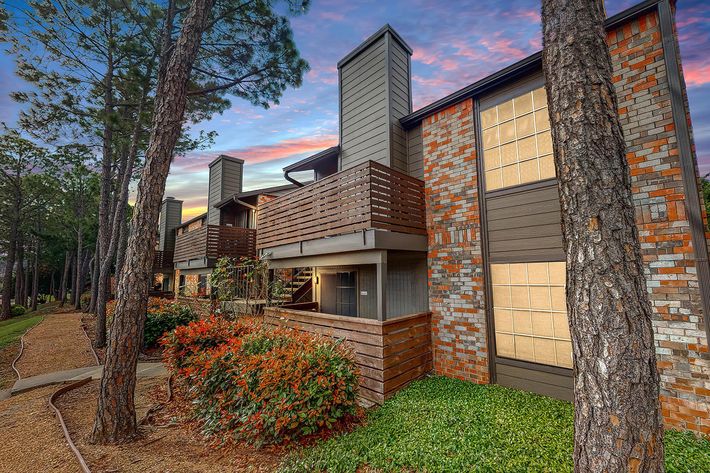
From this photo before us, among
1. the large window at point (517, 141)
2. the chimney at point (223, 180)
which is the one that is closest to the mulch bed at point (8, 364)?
the chimney at point (223, 180)

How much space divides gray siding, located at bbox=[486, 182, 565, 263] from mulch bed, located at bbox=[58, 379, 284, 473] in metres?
4.88

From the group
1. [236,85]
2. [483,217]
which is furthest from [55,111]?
[483,217]

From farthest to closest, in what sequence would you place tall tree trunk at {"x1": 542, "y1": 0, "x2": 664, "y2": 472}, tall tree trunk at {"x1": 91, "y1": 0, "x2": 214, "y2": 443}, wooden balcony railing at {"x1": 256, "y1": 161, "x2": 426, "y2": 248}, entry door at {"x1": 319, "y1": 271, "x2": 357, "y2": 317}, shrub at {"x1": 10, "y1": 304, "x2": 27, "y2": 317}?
shrub at {"x1": 10, "y1": 304, "x2": 27, "y2": 317}, entry door at {"x1": 319, "y1": 271, "x2": 357, "y2": 317}, wooden balcony railing at {"x1": 256, "y1": 161, "x2": 426, "y2": 248}, tall tree trunk at {"x1": 91, "y1": 0, "x2": 214, "y2": 443}, tall tree trunk at {"x1": 542, "y1": 0, "x2": 664, "y2": 472}

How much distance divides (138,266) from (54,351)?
7792 mm

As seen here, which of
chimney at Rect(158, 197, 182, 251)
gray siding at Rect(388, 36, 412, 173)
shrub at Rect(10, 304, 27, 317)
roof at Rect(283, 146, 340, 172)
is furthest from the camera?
chimney at Rect(158, 197, 182, 251)

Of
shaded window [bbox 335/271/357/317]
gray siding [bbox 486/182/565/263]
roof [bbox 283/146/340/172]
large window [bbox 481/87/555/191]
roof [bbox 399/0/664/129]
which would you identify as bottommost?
shaded window [bbox 335/271/357/317]

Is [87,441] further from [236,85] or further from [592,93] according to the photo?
[236,85]

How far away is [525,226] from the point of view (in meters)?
5.27

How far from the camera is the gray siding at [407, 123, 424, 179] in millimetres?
7086

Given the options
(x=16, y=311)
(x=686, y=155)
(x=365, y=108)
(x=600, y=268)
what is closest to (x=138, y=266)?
(x=600, y=268)

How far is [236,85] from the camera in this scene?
309 inches

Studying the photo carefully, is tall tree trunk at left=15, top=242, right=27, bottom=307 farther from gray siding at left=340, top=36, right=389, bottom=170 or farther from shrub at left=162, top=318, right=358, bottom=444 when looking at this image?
gray siding at left=340, top=36, right=389, bottom=170

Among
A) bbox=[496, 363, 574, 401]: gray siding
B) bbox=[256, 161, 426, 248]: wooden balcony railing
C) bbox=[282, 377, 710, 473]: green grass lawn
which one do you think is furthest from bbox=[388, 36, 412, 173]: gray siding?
bbox=[282, 377, 710, 473]: green grass lawn

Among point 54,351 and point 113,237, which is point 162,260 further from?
point 54,351
